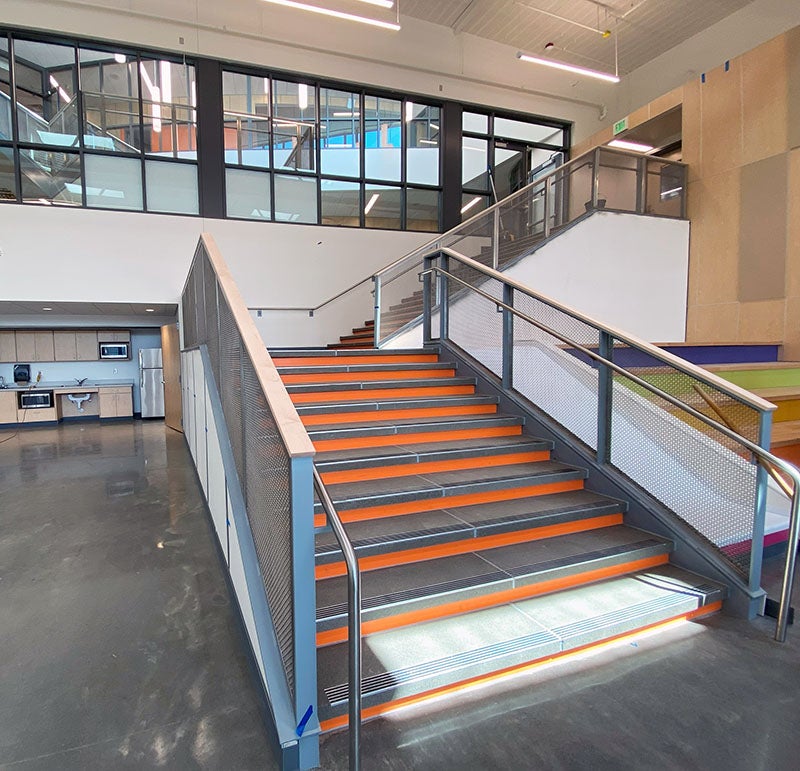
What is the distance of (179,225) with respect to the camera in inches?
296

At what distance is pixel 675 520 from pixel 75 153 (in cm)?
872

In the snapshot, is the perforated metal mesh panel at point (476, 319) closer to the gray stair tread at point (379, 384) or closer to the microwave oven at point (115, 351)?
the gray stair tread at point (379, 384)

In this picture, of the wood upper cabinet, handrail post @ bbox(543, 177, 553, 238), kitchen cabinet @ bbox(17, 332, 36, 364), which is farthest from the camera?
the wood upper cabinet

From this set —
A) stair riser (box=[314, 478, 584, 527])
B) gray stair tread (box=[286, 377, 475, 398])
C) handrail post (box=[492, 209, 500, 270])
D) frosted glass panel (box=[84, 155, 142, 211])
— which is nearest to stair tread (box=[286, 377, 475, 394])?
gray stair tread (box=[286, 377, 475, 398])

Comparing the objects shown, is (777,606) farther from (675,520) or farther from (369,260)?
(369,260)

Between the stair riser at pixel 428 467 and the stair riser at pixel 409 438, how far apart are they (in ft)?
0.93

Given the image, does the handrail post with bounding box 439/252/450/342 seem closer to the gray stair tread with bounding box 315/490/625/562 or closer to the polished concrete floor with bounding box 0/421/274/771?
the gray stair tread with bounding box 315/490/625/562

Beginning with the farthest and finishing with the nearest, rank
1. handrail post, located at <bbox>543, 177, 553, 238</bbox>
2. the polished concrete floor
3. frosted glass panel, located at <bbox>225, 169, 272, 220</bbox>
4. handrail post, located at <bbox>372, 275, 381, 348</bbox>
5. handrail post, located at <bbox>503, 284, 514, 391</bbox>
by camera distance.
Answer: frosted glass panel, located at <bbox>225, 169, 272, 220</bbox> → handrail post, located at <bbox>543, 177, 553, 238</bbox> → handrail post, located at <bbox>372, 275, 381, 348</bbox> → handrail post, located at <bbox>503, 284, 514, 391</bbox> → the polished concrete floor

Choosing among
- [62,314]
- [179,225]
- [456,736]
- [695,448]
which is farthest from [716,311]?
[62,314]

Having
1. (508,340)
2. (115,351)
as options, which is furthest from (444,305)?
(115,351)

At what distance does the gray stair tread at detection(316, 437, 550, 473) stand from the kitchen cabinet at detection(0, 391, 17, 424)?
31.9 feet

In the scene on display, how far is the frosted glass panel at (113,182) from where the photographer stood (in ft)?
23.6

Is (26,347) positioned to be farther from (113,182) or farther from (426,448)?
(426,448)

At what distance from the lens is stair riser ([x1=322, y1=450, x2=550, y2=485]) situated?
9.81 ft
